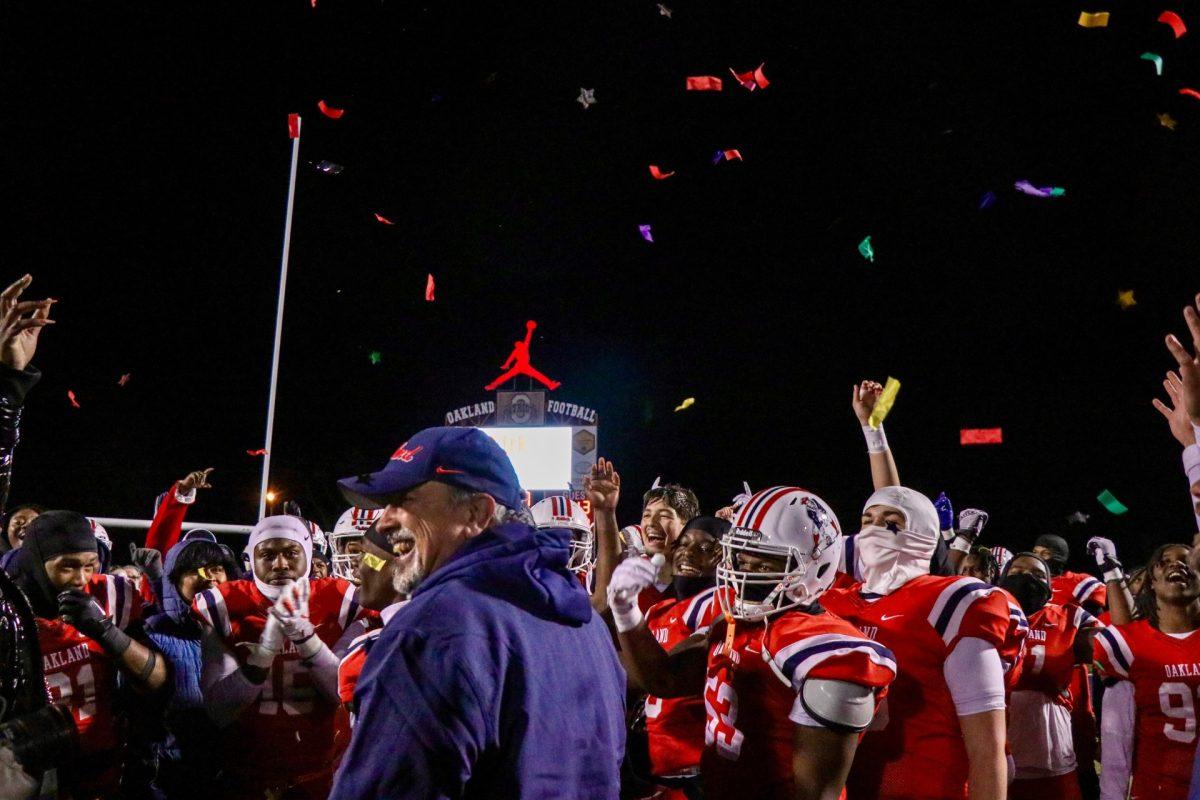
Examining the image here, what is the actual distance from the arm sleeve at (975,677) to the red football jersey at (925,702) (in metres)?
0.03

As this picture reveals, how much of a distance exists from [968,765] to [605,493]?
6.35ft

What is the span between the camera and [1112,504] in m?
14.1

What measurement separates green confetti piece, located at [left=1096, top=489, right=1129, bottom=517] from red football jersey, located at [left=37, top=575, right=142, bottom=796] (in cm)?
1312

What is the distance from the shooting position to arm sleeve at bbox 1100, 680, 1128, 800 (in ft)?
17.0

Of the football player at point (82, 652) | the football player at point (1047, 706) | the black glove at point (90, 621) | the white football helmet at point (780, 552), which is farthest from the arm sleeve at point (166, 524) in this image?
the football player at point (1047, 706)

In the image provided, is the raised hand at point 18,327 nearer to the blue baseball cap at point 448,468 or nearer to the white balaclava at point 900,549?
the blue baseball cap at point 448,468

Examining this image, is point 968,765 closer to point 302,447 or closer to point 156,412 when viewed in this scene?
point 156,412

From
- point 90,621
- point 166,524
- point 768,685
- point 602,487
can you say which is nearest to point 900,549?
point 768,685

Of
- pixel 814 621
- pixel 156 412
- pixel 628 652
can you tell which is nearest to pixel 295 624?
pixel 628 652

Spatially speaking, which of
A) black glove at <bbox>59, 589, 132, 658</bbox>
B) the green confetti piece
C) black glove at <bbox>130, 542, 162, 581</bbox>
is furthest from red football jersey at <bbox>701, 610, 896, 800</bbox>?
the green confetti piece

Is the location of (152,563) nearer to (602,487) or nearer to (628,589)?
(602,487)

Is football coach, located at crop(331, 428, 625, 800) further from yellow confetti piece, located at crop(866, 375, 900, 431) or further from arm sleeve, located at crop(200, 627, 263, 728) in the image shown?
yellow confetti piece, located at crop(866, 375, 900, 431)

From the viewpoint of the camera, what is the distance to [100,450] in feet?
41.1

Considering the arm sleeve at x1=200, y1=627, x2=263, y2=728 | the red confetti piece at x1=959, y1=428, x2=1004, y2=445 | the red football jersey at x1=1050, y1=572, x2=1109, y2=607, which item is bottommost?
the arm sleeve at x1=200, y1=627, x2=263, y2=728
